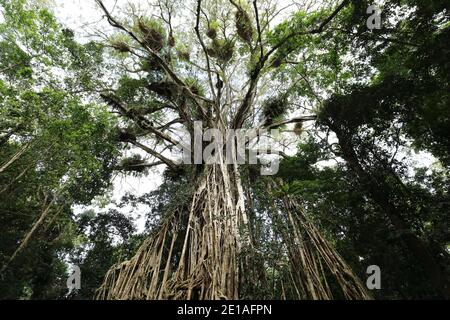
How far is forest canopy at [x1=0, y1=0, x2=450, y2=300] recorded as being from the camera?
304cm

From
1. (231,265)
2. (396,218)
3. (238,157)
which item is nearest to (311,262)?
(231,265)

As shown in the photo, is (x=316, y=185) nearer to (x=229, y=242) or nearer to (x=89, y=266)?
(x=229, y=242)

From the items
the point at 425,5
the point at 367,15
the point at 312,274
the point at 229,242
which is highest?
the point at 367,15

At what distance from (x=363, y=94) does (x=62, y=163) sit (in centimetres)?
574

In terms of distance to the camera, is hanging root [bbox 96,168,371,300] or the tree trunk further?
the tree trunk

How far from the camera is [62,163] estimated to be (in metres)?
5.53

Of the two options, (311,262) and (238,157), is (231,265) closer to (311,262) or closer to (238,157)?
(311,262)

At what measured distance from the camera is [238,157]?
5578 millimetres

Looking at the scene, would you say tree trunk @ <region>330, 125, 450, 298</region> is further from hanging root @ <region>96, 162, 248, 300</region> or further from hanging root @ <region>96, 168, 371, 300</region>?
hanging root @ <region>96, 162, 248, 300</region>

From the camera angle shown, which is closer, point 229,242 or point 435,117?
point 229,242

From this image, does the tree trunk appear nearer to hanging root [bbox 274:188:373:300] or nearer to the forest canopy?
the forest canopy

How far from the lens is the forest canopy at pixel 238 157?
304 cm

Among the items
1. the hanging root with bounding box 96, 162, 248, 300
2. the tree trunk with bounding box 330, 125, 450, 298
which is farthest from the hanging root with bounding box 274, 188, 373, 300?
the tree trunk with bounding box 330, 125, 450, 298
